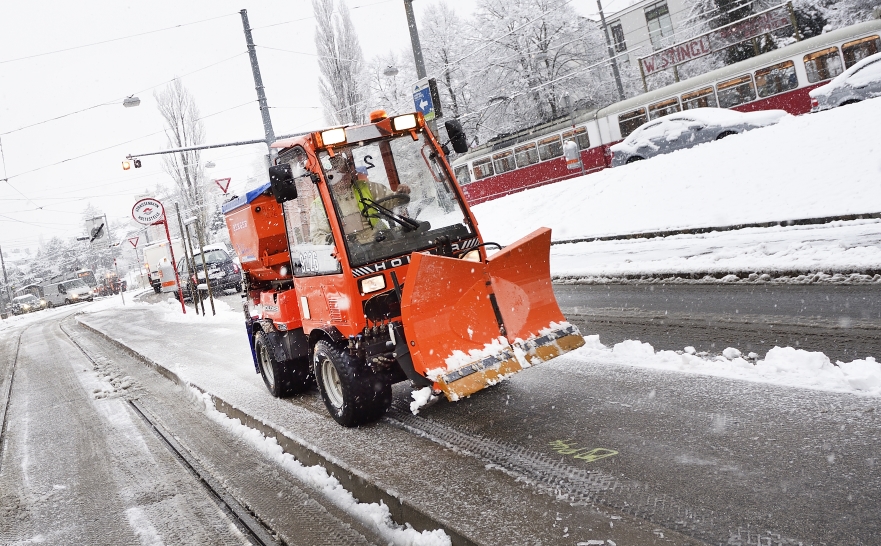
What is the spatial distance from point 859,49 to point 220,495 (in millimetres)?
21167

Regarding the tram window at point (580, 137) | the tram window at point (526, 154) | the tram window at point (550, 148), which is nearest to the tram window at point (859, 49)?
the tram window at point (580, 137)

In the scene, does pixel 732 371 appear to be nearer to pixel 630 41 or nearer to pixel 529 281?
pixel 529 281

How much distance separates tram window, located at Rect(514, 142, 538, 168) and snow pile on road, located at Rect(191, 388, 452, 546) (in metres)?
21.8

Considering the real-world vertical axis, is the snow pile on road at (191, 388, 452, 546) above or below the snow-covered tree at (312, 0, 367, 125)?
below

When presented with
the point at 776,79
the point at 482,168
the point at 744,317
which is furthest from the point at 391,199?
the point at 482,168

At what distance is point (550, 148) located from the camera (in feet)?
84.4

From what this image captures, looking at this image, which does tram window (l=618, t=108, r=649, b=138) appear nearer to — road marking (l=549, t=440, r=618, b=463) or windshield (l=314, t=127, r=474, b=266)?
windshield (l=314, t=127, r=474, b=266)

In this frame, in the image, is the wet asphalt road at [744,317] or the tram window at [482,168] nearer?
the wet asphalt road at [744,317]

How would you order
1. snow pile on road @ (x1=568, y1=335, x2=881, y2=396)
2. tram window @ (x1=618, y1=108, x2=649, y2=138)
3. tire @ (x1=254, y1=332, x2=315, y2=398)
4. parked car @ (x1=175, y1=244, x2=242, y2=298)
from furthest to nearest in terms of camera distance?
parked car @ (x1=175, y1=244, x2=242, y2=298) < tram window @ (x1=618, y1=108, x2=649, y2=138) < tire @ (x1=254, y1=332, x2=315, y2=398) < snow pile on road @ (x1=568, y1=335, x2=881, y2=396)

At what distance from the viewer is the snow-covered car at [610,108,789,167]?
17875 millimetres

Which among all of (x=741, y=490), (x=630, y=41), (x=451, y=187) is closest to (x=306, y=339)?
(x=451, y=187)

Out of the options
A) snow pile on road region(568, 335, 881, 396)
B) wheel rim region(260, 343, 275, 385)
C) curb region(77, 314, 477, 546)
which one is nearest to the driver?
curb region(77, 314, 477, 546)

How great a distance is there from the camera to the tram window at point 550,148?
25.5 meters

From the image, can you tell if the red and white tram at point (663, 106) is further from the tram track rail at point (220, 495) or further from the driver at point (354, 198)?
the tram track rail at point (220, 495)
